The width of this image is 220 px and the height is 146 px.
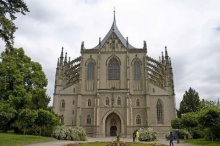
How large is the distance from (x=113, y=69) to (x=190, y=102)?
22891 millimetres

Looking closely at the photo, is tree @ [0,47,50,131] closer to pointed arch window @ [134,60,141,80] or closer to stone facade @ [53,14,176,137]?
stone facade @ [53,14,176,137]

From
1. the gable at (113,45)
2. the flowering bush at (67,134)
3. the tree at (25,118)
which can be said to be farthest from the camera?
the gable at (113,45)

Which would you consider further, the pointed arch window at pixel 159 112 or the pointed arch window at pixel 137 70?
the pointed arch window at pixel 137 70

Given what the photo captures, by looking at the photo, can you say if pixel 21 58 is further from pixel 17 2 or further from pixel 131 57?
pixel 131 57

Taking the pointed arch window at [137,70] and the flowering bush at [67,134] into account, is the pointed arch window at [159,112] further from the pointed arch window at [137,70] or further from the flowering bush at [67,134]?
the flowering bush at [67,134]

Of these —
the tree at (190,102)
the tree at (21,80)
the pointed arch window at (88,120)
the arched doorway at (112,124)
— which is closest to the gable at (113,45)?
the arched doorway at (112,124)

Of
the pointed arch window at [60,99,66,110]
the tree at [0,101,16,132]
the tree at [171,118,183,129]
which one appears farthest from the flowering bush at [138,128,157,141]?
the pointed arch window at [60,99,66,110]

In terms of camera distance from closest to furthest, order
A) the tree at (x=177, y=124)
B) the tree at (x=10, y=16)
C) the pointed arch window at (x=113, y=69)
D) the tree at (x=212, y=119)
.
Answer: the tree at (x=10, y=16), the tree at (x=212, y=119), the tree at (x=177, y=124), the pointed arch window at (x=113, y=69)

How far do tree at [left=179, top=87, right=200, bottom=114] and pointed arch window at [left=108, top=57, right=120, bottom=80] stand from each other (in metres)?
21.0

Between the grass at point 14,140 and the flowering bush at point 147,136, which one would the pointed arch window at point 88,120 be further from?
the grass at point 14,140

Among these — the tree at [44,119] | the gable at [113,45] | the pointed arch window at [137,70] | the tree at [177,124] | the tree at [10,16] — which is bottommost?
the tree at [177,124]

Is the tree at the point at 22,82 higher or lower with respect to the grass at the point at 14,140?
higher

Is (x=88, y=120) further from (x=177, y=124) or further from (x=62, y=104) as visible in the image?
(x=177, y=124)

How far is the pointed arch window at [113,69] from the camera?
176 feet
